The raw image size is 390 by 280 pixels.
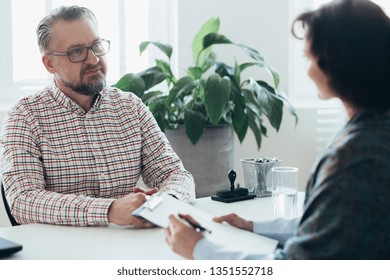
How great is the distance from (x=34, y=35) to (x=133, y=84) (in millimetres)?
836

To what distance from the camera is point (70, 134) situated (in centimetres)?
214

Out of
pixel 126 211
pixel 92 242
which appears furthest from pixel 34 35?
pixel 92 242

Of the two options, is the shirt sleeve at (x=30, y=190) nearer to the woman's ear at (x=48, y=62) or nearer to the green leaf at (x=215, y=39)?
the woman's ear at (x=48, y=62)

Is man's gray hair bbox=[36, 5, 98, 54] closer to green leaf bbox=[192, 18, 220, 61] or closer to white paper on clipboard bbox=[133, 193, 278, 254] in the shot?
white paper on clipboard bbox=[133, 193, 278, 254]

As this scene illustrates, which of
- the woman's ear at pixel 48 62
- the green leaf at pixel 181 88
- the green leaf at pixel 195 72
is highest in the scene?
Answer: the woman's ear at pixel 48 62

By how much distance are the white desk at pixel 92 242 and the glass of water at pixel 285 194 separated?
0.06m

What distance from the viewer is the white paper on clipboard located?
1.49 m

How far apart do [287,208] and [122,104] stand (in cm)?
86

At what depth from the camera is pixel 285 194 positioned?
1772 mm

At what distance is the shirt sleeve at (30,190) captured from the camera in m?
1.77

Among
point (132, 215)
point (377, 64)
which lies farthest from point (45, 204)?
point (377, 64)

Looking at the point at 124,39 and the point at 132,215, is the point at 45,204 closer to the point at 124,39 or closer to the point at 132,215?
the point at 132,215

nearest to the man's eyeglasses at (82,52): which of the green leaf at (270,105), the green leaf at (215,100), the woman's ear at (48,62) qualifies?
the woman's ear at (48,62)

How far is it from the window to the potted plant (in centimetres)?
48
